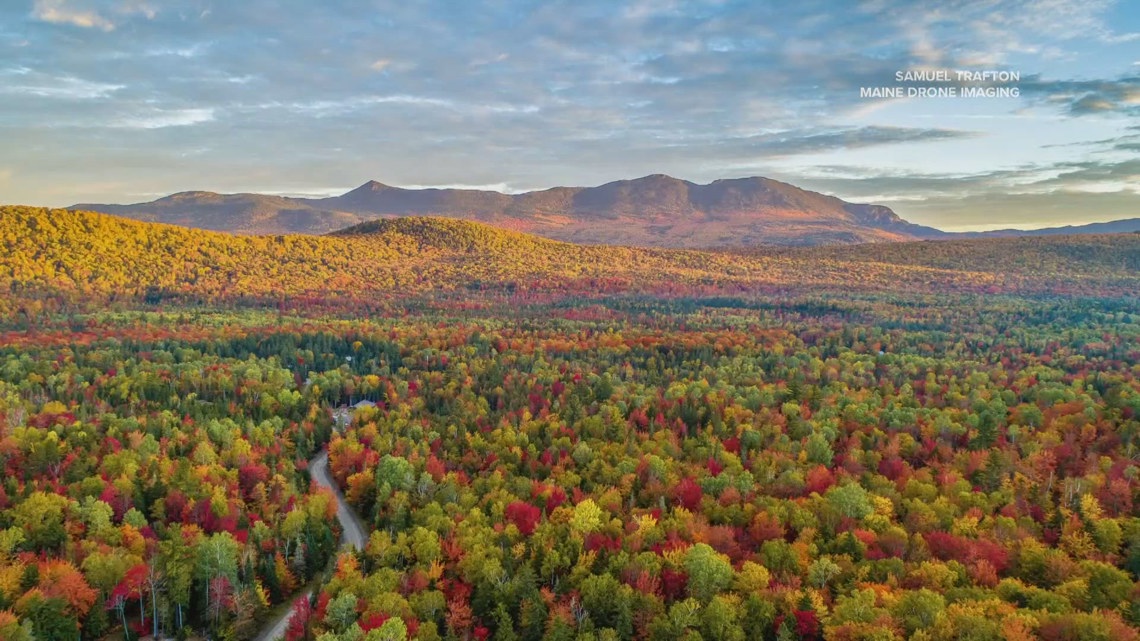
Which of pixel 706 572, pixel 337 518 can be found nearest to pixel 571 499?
pixel 706 572

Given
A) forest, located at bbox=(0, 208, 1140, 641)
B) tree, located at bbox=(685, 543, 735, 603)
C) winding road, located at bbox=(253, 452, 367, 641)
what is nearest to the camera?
forest, located at bbox=(0, 208, 1140, 641)

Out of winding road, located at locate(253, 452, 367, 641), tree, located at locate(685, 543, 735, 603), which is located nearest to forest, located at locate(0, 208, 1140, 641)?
tree, located at locate(685, 543, 735, 603)

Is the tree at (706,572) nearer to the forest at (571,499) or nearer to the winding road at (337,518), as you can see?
the forest at (571,499)

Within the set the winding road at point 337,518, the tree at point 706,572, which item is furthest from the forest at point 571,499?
the winding road at point 337,518

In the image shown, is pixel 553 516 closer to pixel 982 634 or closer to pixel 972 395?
pixel 982 634

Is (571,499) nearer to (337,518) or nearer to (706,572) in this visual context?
(706,572)

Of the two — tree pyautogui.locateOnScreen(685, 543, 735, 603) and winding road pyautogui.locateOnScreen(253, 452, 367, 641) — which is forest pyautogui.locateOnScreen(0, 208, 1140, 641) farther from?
winding road pyautogui.locateOnScreen(253, 452, 367, 641)

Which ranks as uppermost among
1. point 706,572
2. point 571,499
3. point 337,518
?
point 706,572

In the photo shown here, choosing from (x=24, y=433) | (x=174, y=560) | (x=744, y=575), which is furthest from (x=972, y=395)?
(x=24, y=433)
